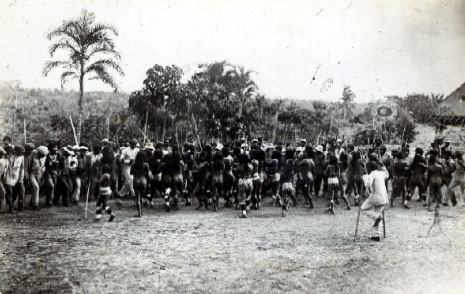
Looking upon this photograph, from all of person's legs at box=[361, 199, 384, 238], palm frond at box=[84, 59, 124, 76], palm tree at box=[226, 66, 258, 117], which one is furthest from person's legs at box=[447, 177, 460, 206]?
palm frond at box=[84, 59, 124, 76]

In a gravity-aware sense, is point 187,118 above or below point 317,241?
above

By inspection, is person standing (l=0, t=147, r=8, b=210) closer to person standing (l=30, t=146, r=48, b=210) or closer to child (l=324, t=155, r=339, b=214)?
person standing (l=30, t=146, r=48, b=210)

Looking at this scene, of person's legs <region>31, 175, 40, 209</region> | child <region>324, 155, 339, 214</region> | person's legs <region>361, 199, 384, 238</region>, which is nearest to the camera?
person's legs <region>361, 199, 384, 238</region>

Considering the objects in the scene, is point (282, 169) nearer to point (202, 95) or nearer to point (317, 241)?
point (317, 241)

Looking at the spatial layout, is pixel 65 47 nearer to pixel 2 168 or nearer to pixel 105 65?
pixel 105 65

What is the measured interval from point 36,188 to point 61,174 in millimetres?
879

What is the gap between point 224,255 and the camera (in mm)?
6938

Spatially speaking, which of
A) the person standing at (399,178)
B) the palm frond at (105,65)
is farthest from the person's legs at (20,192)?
the person standing at (399,178)

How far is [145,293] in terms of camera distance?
5.43m

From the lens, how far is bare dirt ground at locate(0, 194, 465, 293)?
5.75 meters

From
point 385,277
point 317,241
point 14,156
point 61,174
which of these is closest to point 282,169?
point 317,241

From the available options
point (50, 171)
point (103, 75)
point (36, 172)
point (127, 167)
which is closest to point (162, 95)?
point (103, 75)

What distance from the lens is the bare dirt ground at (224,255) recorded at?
18.9ft

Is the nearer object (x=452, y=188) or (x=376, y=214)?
(x=376, y=214)
